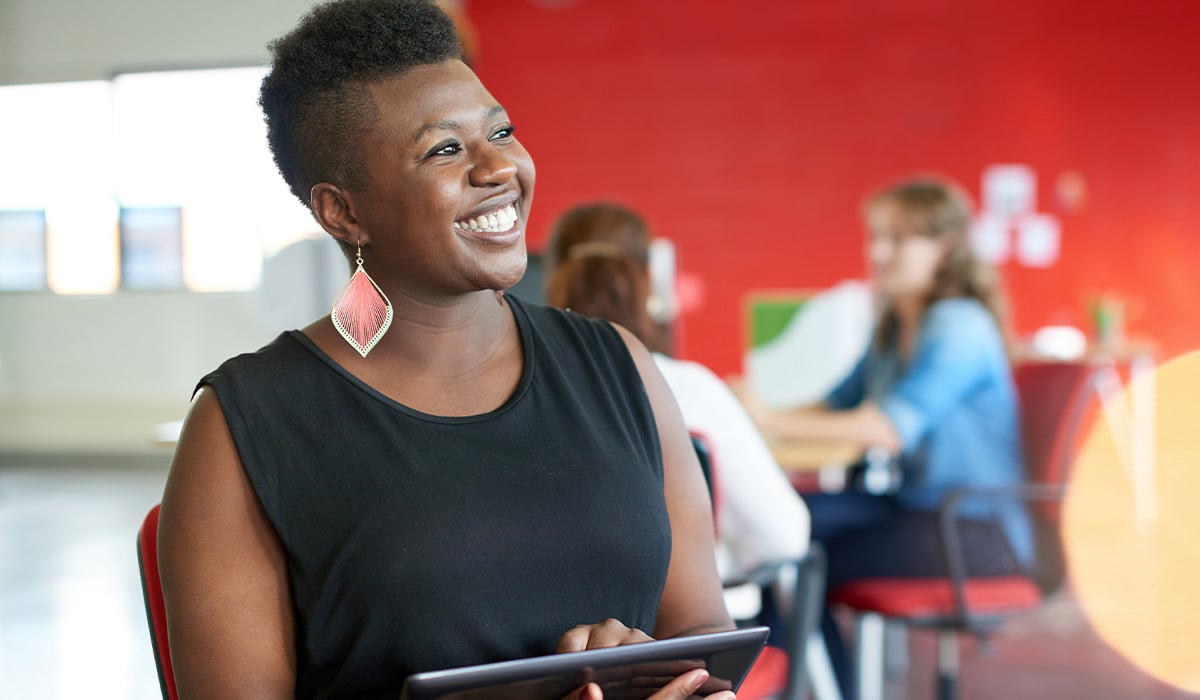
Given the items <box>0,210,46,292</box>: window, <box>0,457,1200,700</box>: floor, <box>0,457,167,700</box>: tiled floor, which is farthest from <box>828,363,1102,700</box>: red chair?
<box>0,210,46,292</box>: window

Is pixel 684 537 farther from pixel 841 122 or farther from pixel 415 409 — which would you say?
pixel 841 122

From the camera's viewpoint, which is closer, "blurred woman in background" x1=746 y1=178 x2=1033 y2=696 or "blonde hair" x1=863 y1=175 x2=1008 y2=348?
"blurred woman in background" x1=746 y1=178 x2=1033 y2=696

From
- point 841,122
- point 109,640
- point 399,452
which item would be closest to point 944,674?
point 399,452

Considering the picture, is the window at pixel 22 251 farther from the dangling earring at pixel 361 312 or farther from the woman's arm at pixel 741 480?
the dangling earring at pixel 361 312

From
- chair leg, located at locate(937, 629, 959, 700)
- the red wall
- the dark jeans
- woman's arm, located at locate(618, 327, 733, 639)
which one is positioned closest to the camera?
woman's arm, located at locate(618, 327, 733, 639)

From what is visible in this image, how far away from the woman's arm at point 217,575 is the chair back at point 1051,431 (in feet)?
6.79

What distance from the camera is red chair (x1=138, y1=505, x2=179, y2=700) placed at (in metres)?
1.17

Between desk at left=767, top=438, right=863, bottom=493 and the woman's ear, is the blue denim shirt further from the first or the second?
the woman's ear

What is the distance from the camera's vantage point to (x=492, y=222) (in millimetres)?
1147

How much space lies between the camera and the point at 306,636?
3.60ft

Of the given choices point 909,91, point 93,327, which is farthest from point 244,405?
point 909,91

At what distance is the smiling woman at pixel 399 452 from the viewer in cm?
108

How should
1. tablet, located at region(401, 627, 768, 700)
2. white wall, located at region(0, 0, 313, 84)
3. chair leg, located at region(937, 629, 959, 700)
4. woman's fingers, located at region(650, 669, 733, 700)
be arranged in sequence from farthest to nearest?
white wall, located at region(0, 0, 313, 84)
chair leg, located at region(937, 629, 959, 700)
woman's fingers, located at region(650, 669, 733, 700)
tablet, located at region(401, 627, 768, 700)

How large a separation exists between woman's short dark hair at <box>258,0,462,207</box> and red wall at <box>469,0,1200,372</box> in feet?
18.3
